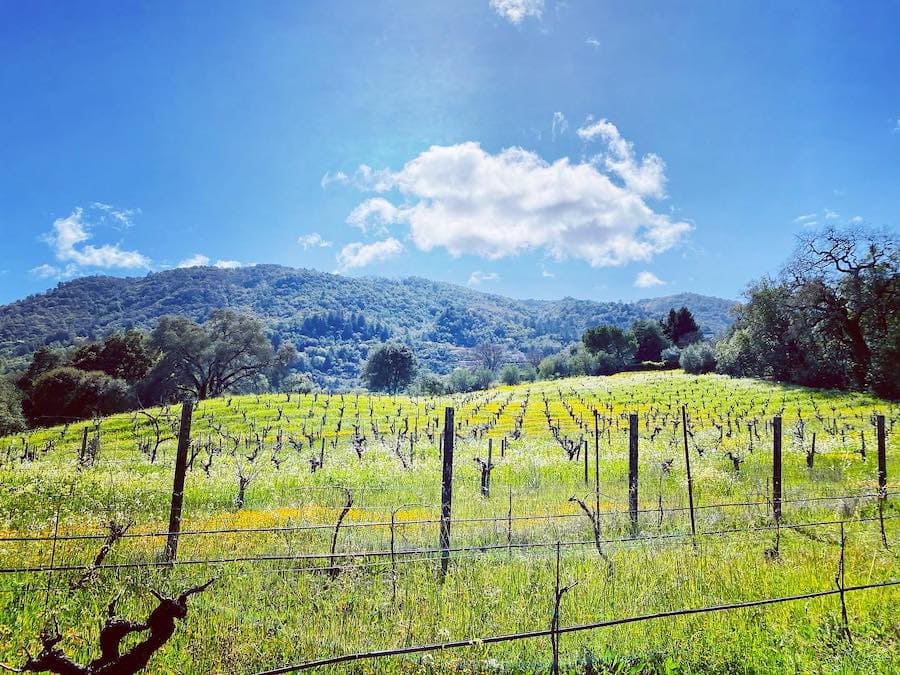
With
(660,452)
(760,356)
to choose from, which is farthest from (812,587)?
(760,356)

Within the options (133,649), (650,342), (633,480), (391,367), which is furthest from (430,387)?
(133,649)

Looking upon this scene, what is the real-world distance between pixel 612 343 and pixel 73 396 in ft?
265

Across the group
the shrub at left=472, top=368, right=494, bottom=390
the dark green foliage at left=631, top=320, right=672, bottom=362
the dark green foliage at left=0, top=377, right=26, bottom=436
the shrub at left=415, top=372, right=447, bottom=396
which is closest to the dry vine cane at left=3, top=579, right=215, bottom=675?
the dark green foliage at left=0, top=377, right=26, bottom=436

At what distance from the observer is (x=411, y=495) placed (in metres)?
14.9

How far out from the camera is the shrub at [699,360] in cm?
7200

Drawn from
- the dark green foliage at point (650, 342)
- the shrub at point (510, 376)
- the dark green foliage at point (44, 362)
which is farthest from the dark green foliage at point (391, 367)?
the dark green foliage at point (44, 362)

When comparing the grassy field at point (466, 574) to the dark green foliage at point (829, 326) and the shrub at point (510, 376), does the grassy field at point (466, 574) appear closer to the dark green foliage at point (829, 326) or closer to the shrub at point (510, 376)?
the dark green foliage at point (829, 326)

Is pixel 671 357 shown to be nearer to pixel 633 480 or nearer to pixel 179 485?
pixel 633 480

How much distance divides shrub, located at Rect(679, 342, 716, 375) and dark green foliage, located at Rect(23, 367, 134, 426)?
6992 cm

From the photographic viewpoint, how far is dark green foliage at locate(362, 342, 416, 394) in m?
89.8

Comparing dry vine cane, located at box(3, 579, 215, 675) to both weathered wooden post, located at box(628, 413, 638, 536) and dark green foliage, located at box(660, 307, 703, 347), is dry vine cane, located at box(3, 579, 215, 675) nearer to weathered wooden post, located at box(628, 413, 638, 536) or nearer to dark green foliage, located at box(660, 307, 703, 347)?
weathered wooden post, located at box(628, 413, 638, 536)

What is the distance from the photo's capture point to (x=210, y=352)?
63375 mm

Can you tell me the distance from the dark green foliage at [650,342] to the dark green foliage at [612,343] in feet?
4.07

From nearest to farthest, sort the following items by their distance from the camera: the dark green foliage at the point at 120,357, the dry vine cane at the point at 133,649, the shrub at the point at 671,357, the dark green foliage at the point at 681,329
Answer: the dry vine cane at the point at 133,649, the dark green foliage at the point at 120,357, the shrub at the point at 671,357, the dark green foliage at the point at 681,329
